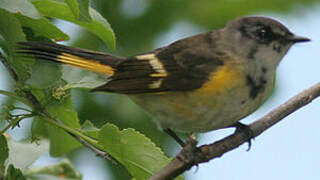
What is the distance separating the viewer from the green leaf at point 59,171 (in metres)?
2.71

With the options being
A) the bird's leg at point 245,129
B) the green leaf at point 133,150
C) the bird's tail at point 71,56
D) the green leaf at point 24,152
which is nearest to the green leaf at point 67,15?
the bird's tail at point 71,56

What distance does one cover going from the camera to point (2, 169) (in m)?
2.43

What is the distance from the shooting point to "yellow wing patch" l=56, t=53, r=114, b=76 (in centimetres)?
306

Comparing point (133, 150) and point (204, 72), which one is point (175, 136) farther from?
point (133, 150)

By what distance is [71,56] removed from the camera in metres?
3.22

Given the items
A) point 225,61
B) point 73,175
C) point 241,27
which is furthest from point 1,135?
point 241,27

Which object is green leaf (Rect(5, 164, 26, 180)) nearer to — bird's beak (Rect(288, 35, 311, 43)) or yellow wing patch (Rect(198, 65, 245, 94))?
yellow wing patch (Rect(198, 65, 245, 94))

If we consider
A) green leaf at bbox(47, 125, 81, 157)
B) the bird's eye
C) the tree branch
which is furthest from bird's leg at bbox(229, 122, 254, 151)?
green leaf at bbox(47, 125, 81, 157)

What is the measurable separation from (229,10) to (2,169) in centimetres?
→ 219

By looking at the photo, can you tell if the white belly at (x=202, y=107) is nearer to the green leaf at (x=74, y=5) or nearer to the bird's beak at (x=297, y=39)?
the bird's beak at (x=297, y=39)

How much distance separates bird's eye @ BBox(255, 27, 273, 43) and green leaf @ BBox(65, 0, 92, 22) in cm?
150

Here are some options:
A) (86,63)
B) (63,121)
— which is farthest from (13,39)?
(86,63)

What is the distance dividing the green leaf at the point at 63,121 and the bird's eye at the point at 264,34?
55.1 inches

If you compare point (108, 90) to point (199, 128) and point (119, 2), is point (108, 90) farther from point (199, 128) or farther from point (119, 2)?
point (119, 2)
